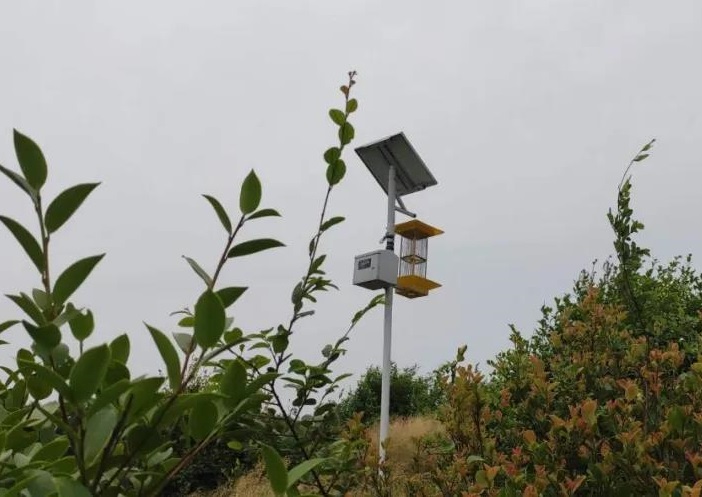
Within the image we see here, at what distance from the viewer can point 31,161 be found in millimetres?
644

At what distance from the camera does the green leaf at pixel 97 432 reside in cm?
64

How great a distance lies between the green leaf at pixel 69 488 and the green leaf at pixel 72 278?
20 cm

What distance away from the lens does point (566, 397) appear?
2246 millimetres

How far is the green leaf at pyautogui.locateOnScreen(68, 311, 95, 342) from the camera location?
713 millimetres

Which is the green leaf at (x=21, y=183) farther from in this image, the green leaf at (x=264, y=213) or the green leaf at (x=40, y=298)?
the green leaf at (x=264, y=213)

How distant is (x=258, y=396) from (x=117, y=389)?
200 millimetres

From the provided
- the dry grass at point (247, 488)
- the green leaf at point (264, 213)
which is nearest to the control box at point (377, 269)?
the dry grass at point (247, 488)

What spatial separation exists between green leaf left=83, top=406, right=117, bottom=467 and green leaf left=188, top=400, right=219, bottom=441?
0.08 meters

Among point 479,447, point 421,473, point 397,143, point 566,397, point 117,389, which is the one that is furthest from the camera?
point 397,143

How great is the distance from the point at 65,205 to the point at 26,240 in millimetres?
53

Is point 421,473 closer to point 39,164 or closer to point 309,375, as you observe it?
point 309,375

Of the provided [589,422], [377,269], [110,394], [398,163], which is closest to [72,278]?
[110,394]

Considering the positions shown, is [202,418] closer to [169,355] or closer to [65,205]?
[169,355]

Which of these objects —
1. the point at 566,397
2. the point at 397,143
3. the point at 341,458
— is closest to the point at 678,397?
the point at 566,397
